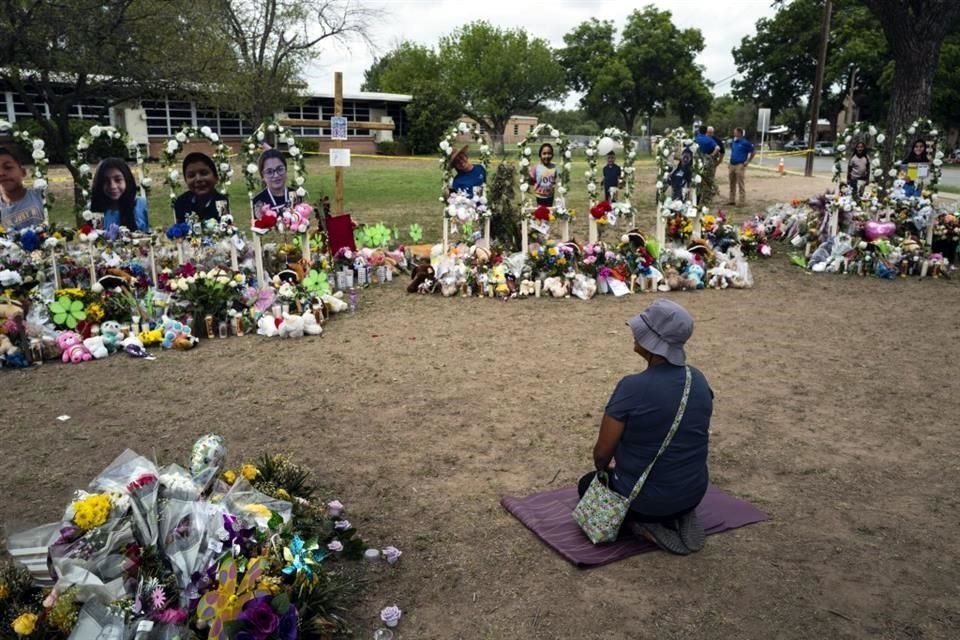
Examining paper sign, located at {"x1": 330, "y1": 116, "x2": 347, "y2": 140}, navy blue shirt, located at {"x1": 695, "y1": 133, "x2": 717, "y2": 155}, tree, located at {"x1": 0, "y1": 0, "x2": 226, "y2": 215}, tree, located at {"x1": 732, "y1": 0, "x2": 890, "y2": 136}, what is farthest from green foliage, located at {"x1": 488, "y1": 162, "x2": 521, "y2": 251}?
tree, located at {"x1": 732, "y1": 0, "x2": 890, "y2": 136}

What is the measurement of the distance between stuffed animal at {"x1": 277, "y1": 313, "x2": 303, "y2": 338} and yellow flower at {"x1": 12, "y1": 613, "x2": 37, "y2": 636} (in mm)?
5266

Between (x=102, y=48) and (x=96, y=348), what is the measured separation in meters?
8.95

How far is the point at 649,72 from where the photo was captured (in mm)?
56312

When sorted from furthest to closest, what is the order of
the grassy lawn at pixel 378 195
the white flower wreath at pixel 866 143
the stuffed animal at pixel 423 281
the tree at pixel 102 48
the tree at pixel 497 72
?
the tree at pixel 497 72 < the grassy lawn at pixel 378 195 < the white flower wreath at pixel 866 143 < the tree at pixel 102 48 < the stuffed animal at pixel 423 281

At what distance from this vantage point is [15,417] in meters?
5.94

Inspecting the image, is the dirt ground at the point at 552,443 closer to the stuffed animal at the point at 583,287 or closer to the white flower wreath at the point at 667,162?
the stuffed animal at the point at 583,287

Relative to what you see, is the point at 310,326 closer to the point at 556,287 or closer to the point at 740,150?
the point at 556,287

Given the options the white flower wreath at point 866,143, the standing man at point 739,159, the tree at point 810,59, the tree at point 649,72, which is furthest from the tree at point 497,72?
the white flower wreath at point 866,143

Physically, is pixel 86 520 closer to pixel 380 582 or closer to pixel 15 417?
pixel 380 582

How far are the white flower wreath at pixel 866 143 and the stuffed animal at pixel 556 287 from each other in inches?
248

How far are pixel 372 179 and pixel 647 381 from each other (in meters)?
23.1

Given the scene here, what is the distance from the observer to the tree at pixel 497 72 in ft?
173

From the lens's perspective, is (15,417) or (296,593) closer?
(296,593)

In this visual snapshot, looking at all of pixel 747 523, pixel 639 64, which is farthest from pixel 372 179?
pixel 639 64
